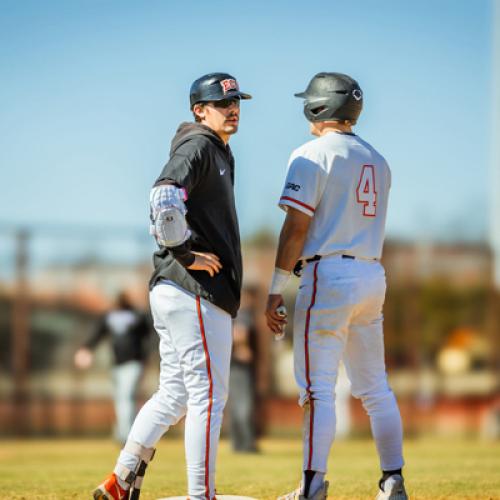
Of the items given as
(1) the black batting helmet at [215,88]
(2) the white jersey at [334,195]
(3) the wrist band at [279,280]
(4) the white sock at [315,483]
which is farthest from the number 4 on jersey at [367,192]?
(4) the white sock at [315,483]

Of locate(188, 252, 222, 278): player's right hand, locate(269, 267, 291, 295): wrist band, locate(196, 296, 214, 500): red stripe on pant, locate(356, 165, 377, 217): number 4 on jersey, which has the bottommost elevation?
locate(196, 296, 214, 500): red stripe on pant

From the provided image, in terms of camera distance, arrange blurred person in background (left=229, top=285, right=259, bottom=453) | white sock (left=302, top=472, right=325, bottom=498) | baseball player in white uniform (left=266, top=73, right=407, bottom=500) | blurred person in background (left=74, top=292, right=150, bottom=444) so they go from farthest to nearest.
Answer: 1. blurred person in background (left=74, top=292, right=150, bottom=444)
2. blurred person in background (left=229, top=285, right=259, bottom=453)
3. baseball player in white uniform (left=266, top=73, right=407, bottom=500)
4. white sock (left=302, top=472, right=325, bottom=498)

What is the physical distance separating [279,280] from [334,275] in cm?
31

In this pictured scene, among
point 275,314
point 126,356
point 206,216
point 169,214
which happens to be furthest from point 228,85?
point 126,356

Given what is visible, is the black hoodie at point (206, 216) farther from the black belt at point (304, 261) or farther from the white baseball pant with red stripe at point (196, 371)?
the black belt at point (304, 261)

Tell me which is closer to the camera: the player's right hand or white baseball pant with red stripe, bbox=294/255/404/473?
the player's right hand

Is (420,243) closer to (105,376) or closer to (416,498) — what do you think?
(105,376)

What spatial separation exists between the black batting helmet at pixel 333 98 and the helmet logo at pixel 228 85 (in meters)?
0.48

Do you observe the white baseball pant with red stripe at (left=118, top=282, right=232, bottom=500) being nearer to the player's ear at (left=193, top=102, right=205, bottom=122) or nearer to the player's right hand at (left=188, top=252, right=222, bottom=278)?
the player's right hand at (left=188, top=252, right=222, bottom=278)

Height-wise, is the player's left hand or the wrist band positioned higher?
the wrist band

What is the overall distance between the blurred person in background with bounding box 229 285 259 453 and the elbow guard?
8.91 meters

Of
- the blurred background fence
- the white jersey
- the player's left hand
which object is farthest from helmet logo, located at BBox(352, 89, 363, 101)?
the blurred background fence

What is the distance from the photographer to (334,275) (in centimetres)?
575

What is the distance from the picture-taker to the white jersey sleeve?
5.72 metres
